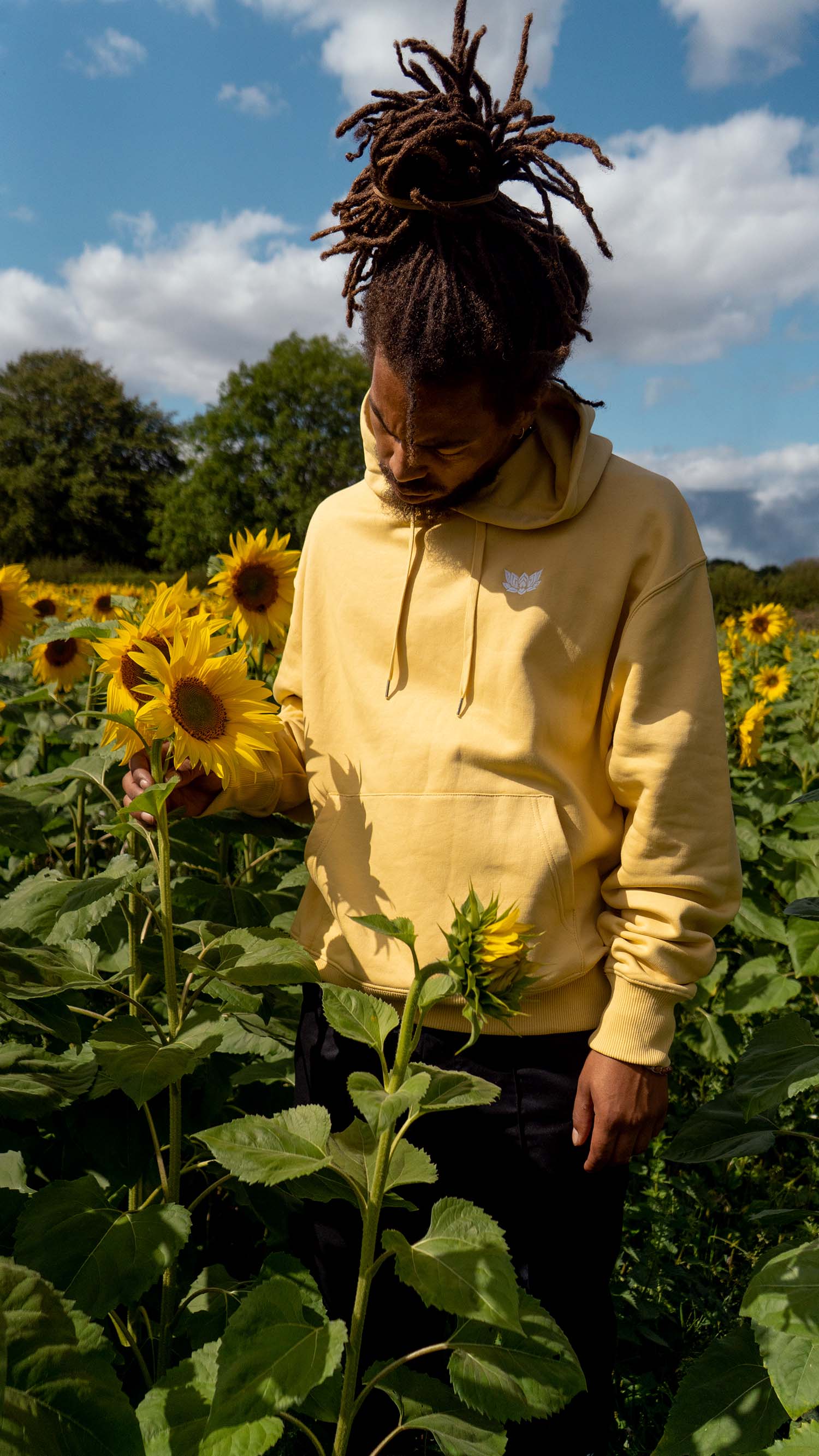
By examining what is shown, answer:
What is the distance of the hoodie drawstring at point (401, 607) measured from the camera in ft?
6.03

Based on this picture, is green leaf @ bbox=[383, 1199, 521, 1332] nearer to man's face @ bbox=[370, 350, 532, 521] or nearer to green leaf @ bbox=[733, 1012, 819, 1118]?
green leaf @ bbox=[733, 1012, 819, 1118]

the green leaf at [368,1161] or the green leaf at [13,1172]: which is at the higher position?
the green leaf at [368,1161]

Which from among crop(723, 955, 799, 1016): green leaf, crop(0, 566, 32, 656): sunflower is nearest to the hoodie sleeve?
crop(723, 955, 799, 1016): green leaf

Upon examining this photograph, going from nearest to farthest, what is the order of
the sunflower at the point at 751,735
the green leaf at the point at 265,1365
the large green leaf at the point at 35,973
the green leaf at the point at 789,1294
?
the green leaf at the point at 265,1365
the green leaf at the point at 789,1294
the large green leaf at the point at 35,973
the sunflower at the point at 751,735

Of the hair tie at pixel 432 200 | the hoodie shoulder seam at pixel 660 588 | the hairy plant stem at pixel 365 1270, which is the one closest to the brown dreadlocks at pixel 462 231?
the hair tie at pixel 432 200

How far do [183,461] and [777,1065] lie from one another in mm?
51360

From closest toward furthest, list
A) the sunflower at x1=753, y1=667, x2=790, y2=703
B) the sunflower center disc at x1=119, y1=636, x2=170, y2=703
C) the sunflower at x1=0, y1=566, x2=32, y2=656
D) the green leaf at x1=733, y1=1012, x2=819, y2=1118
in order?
the green leaf at x1=733, y1=1012, x2=819, y2=1118 → the sunflower center disc at x1=119, y1=636, x2=170, y2=703 → the sunflower at x1=0, y1=566, x2=32, y2=656 → the sunflower at x1=753, y1=667, x2=790, y2=703

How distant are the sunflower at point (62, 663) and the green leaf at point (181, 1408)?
2.70 meters

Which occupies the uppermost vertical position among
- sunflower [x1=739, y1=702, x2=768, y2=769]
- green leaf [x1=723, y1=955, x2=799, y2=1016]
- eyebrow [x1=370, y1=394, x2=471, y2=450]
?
eyebrow [x1=370, y1=394, x2=471, y2=450]

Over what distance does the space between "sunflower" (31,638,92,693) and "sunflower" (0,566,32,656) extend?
10 cm

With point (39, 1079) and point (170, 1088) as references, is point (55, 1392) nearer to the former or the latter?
point (170, 1088)

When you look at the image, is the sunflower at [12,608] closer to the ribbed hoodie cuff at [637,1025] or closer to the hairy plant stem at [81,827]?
the hairy plant stem at [81,827]

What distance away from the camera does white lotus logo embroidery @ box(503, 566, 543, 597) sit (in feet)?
5.67

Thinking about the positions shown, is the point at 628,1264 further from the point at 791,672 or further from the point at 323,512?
the point at 791,672
